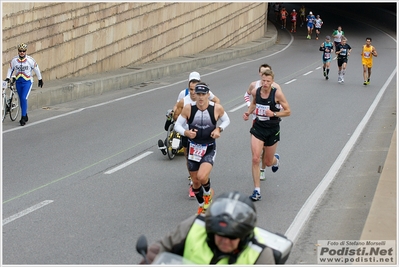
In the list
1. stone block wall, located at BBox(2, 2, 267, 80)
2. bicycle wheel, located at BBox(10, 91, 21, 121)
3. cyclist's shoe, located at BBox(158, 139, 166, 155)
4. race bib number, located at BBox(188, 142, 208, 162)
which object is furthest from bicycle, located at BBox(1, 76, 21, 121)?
race bib number, located at BBox(188, 142, 208, 162)

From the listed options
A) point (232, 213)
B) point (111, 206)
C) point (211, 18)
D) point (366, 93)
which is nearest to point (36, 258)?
point (111, 206)

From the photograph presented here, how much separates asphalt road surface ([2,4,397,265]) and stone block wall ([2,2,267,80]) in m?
2.44

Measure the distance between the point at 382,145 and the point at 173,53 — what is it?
20.6m

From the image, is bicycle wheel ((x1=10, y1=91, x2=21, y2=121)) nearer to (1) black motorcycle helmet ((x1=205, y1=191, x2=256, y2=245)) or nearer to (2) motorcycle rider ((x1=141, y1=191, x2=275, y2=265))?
(2) motorcycle rider ((x1=141, y1=191, x2=275, y2=265))

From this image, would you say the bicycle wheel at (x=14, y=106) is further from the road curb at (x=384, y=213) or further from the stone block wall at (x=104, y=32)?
the road curb at (x=384, y=213)

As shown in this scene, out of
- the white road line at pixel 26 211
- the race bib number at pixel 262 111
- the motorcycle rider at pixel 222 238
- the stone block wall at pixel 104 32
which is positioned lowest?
the stone block wall at pixel 104 32

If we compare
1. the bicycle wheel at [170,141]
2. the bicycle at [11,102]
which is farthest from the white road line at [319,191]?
the bicycle at [11,102]

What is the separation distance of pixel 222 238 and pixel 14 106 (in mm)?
14439

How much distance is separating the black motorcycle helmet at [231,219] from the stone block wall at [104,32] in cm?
1807

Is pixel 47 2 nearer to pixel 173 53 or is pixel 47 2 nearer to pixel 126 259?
pixel 173 53

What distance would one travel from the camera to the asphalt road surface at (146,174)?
353 inches

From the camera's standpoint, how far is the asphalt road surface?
8.97m

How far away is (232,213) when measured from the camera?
417 centimetres

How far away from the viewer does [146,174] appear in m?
12.4
